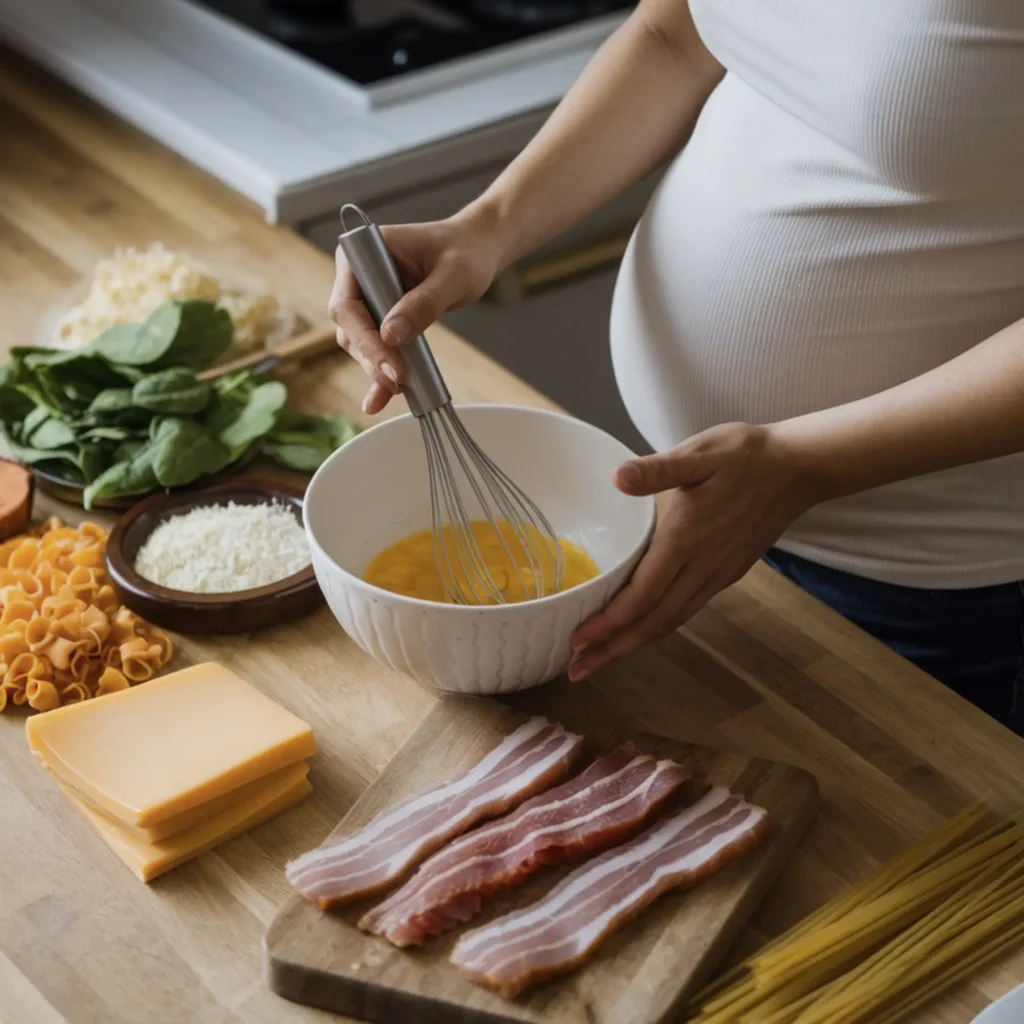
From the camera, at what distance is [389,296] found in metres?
1.04

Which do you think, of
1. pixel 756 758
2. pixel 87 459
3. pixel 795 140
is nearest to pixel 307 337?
pixel 87 459

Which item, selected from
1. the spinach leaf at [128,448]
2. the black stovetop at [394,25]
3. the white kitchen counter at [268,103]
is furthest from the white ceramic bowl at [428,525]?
the black stovetop at [394,25]

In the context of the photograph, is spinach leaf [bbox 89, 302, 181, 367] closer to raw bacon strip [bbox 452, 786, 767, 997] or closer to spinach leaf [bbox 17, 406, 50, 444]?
spinach leaf [bbox 17, 406, 50, 444]

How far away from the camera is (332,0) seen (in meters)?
1.99

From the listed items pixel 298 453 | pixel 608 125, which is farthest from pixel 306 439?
pixel 608 125

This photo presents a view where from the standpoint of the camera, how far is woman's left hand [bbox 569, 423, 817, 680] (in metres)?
0.96

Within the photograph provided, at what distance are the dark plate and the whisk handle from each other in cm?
30

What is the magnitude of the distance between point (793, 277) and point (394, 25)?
1086mm

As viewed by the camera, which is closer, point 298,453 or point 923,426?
point 923,426

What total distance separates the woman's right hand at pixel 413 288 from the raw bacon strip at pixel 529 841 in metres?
0.31

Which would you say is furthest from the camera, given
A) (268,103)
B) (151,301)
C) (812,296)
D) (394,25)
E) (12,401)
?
(394,25)

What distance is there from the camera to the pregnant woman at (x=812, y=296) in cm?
97

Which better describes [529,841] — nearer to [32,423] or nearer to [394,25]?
[32,423]

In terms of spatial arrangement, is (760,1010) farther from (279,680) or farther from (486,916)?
(279,680)
